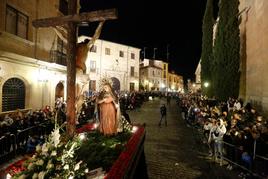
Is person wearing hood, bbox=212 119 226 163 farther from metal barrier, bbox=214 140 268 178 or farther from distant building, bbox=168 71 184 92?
distant building, bbox=168 71 184 92

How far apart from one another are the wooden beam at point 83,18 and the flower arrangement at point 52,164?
2.50 meters

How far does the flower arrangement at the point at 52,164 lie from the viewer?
3.25 meters

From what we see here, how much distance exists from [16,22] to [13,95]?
430 centimetres

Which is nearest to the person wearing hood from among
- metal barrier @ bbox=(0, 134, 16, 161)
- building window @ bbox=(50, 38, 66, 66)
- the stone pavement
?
the stone pavement

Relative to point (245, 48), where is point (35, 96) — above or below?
below

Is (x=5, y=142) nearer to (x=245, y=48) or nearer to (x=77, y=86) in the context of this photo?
(x=77, y=86)

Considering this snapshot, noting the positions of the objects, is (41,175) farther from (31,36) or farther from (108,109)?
(31,36)

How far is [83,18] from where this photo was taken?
4.89 meters

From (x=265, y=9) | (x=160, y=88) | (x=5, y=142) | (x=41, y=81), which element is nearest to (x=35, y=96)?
(x=41, y=81)

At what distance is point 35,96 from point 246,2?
17.0 m

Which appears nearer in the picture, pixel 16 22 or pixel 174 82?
pixel 16 22

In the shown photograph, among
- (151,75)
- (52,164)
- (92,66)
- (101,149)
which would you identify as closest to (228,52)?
(101,149)

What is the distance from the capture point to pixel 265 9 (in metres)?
12.9

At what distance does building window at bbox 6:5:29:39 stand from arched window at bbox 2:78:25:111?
9.23 feet
